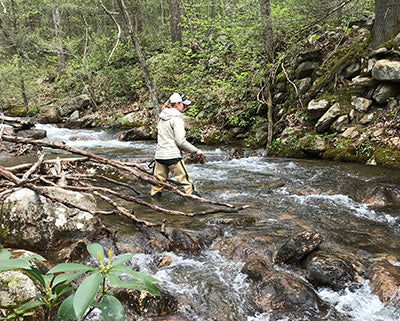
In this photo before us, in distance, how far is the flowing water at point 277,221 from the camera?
3.09 m

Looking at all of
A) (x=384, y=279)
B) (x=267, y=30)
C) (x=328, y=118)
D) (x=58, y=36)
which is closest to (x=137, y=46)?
(x=267, y=30)

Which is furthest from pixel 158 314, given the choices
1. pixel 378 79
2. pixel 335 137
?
pixel 378 79

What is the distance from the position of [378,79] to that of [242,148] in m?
4.61

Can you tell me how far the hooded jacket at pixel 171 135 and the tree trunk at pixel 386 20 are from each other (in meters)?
6.52

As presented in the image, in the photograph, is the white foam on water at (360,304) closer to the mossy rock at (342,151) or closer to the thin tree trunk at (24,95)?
the mossy rock at (342,151)

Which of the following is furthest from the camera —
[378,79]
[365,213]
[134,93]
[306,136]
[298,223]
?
[134,93]

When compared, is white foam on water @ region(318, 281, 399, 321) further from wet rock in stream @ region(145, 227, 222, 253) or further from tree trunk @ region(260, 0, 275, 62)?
tree trunk @ region(260, 0, 275, 62)

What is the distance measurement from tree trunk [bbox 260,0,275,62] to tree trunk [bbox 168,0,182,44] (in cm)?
808

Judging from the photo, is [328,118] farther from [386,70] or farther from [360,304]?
[360,304]

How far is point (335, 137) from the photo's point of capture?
27.6 feet

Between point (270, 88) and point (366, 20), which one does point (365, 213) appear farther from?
point (366, 20)

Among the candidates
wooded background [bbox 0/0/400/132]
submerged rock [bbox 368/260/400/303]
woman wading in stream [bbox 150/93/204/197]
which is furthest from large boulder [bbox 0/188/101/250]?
wooded background [bbox 0/0/400/132]

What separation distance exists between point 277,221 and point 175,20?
15.4 m

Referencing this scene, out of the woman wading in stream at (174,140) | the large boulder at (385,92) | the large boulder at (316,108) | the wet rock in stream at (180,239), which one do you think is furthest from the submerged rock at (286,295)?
the large boulder at (316,108)
